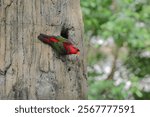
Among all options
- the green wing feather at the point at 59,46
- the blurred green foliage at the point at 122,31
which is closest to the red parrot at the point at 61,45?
the green wing feather at the point at 59,46

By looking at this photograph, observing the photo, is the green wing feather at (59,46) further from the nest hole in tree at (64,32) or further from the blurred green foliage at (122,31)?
the blurred green foliage at (122,31)

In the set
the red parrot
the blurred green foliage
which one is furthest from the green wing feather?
the blurred green foliage

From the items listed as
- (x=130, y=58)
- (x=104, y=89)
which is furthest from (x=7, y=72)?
(x=130, y=58)

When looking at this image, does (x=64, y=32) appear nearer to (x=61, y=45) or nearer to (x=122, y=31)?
(x=61, y=45)

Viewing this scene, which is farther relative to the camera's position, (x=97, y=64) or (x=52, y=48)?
(x=97, y=64)

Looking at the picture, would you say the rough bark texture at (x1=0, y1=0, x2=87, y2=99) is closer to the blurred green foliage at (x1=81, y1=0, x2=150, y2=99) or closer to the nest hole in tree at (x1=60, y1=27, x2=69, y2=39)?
the nest hole in tree at (x1=60, y1=27, x2=69, y2=39)

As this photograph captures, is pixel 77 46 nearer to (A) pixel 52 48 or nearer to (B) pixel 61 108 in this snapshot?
(A) pixel 52 48
